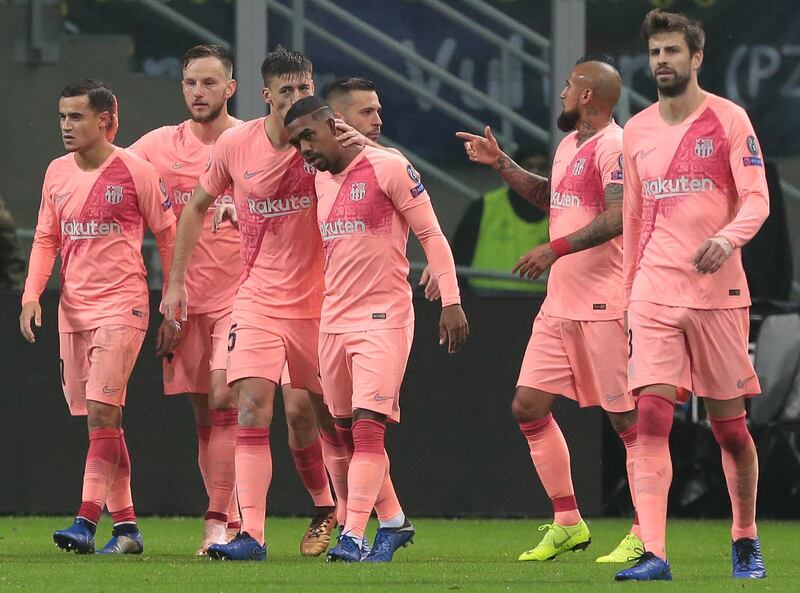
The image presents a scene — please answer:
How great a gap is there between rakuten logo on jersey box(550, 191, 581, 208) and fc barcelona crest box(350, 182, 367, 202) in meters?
1.01

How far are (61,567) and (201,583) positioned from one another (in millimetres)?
944

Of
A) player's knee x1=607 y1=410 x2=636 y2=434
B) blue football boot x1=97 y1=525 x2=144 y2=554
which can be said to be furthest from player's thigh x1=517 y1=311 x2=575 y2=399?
blue football boot x1=97 y1=525 x2=144 y2=554

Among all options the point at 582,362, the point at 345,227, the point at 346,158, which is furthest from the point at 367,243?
the point at 582,362

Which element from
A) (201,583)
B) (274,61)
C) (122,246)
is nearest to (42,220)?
(122,246)

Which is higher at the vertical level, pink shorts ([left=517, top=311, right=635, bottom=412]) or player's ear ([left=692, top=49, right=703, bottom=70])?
player's ear ([left=692, top=49, right=703, bottom=70])

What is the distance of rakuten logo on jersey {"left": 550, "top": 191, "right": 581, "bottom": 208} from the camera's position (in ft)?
26.8

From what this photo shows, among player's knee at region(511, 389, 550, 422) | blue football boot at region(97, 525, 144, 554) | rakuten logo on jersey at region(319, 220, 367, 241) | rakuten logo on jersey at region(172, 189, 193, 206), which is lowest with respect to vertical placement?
blue football boot at region(97, 525, 144, 554)

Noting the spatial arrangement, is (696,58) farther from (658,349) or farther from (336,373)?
(336,373)

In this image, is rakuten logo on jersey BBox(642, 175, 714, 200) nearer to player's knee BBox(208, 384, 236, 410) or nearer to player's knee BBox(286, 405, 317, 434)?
player's knee BBox(286, 405, 317, 434)

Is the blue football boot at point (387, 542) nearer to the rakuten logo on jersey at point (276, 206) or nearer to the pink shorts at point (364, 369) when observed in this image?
the pink shorts at point (364, 369)

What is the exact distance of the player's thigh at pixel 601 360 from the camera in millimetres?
8125

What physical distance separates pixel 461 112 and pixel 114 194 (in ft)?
11.3

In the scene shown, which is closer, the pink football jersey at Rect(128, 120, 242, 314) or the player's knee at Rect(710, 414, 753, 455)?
the player's knee at Rect(710, 414, 753, 455)

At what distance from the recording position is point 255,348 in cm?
778
